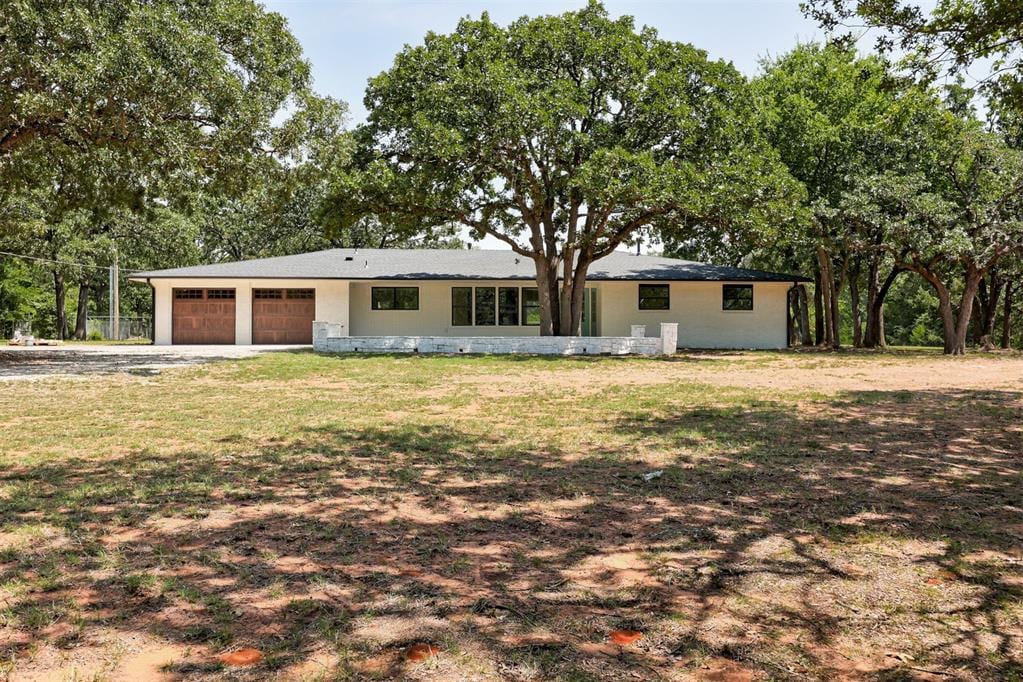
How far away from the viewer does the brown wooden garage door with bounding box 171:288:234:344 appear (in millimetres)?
27125

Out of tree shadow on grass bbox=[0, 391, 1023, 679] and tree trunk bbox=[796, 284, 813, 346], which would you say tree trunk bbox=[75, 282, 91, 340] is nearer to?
tree trunk bbox=[796, 284, 813, 346]

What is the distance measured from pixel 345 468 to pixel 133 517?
1.69 metres

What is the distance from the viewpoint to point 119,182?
16016 millimetres

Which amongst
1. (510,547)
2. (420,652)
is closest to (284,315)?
(510,547)

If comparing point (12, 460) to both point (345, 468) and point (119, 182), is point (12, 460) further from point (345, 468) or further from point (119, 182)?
point (119, 182)

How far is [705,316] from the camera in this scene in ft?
92.3

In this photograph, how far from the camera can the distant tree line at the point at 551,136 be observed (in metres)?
12.7

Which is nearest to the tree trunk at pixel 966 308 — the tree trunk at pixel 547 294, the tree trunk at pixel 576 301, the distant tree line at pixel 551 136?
the distant tree line at pixel 551 136

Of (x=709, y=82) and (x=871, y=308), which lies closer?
(x=709, y=82)

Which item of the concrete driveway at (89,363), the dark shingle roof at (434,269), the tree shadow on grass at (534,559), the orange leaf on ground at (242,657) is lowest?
the orange leaf on ground at (242,657)

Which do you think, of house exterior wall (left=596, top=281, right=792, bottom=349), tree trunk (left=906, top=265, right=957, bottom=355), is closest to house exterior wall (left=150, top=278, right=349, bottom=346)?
house exterior wall (left=596, top=281, right=792, bottom=349)

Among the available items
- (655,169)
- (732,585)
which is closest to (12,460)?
(732,585)

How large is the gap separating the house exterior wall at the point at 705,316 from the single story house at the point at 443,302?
38 millimetres

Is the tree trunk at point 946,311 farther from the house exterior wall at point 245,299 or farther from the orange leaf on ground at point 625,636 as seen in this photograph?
the orange leaf on ground at point 625,636
